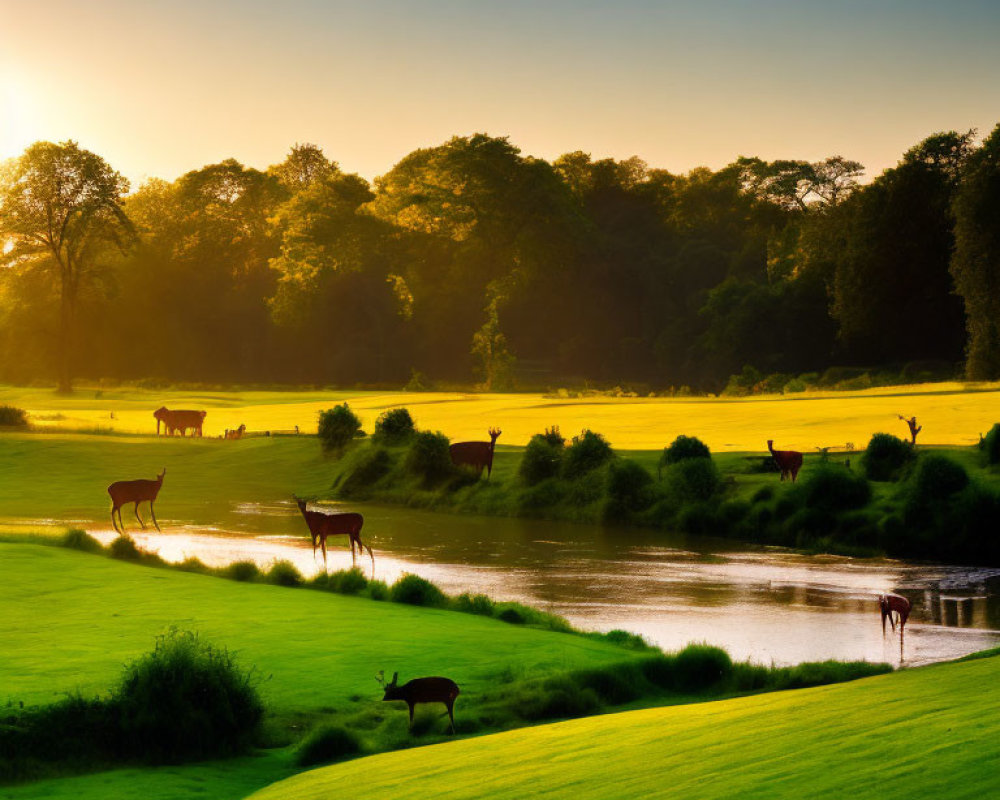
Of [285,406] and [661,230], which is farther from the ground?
[661,230]

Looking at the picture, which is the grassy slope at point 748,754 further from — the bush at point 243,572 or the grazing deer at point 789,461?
the grazing deer at point 789,461

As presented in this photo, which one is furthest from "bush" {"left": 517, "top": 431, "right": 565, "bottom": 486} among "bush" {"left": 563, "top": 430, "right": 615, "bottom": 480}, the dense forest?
the dense forest

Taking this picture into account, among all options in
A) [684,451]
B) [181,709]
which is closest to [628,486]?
[684,451]

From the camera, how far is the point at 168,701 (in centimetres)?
1181

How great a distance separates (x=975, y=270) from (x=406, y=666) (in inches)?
1843

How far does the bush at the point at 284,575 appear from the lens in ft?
70.9

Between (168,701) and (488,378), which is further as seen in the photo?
(488,378)

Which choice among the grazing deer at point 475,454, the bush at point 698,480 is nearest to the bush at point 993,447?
the bush at point 698,480

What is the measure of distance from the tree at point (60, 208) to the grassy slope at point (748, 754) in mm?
68764

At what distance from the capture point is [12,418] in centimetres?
5372

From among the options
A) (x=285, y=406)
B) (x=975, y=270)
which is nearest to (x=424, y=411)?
(x=285, y=406)

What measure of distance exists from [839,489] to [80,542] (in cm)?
1780

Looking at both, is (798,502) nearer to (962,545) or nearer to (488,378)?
(962,545)

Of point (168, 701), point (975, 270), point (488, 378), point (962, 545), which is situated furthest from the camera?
point (488, 378)
